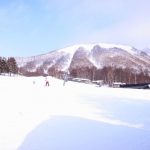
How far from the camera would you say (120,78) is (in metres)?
138

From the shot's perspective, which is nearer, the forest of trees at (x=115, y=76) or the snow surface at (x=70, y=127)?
the snow surface at (x=70, y=127)

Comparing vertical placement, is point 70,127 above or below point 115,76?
below

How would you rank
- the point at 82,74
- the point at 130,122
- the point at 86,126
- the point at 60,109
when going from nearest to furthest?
the point at 86,126 < the point at 130,122 < the point at 60,109 < the point at 82,74

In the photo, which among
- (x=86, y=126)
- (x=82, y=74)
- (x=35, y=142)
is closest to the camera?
(x=35, y=142)

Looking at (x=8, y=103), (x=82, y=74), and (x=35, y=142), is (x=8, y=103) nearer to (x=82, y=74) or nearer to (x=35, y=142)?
(x=35, y=142)

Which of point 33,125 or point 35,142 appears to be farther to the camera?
point 33,125

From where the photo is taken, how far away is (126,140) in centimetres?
1019

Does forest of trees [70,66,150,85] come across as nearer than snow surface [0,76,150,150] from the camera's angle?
No

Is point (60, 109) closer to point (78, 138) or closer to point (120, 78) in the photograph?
point (78, 138)

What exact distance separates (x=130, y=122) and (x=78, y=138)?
3.51 metres

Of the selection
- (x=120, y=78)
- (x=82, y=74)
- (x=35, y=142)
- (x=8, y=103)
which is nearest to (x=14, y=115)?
(x=8, y=103)

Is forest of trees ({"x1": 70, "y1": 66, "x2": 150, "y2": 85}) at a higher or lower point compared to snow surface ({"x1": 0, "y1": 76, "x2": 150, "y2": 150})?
higher

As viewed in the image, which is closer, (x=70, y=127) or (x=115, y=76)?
(x=70, y=127)

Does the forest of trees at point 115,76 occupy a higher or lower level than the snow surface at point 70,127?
higher
